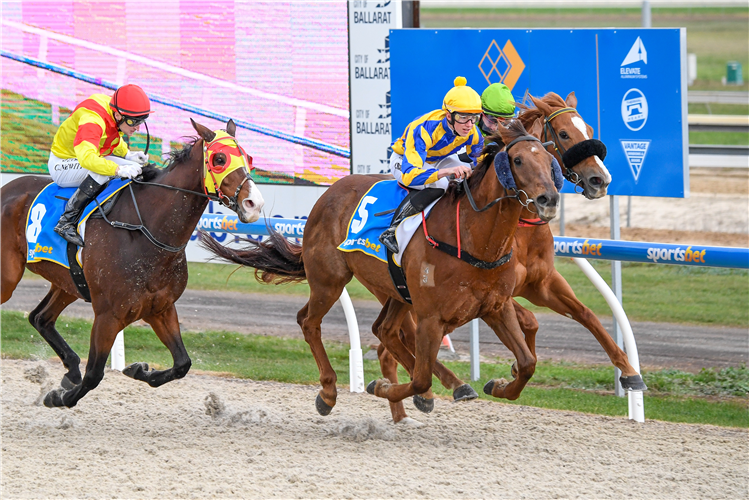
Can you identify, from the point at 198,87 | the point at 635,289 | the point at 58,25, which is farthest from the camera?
the point at 635,289

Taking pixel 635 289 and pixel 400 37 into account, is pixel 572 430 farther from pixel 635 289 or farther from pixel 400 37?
pixel 635 289

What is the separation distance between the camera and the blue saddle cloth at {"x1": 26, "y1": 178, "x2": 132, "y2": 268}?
215 inches

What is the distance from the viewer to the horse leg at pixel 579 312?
5.30 m

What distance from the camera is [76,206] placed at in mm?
5457

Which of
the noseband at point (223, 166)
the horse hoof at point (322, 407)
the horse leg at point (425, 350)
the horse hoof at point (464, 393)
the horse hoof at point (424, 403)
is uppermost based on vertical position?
the noseband at point (223, 166)

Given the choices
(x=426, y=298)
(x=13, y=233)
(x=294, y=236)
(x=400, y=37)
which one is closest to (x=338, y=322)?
(x=294, y=236)

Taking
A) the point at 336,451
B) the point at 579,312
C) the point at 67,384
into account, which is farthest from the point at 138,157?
the point at 579,312

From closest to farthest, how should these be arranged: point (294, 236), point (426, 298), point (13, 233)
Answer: point (426, 298) → point (13, 233) → point (294, 236)

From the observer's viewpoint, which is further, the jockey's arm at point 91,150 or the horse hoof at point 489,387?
the jockey's arm at point 91,150

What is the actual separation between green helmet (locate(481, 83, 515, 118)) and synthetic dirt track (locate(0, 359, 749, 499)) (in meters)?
1.77

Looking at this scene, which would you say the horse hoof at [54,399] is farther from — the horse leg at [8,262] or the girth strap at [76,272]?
the horse leg at [8,262]

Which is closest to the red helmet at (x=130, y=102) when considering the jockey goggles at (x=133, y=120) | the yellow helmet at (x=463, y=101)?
the jockey goggles at (x=133, y=120)

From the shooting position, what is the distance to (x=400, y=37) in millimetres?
6738

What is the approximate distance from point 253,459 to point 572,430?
1.78 m
